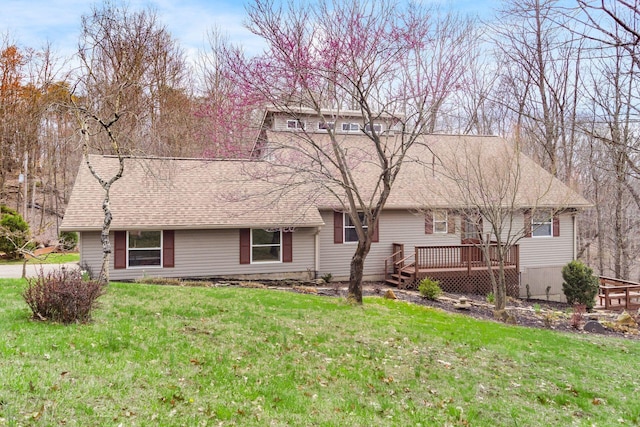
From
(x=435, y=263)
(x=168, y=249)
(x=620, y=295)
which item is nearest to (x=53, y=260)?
(x=168, y=249)

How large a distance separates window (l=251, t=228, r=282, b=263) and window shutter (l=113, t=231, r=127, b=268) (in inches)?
163

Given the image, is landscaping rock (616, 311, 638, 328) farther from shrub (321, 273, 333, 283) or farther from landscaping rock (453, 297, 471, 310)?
shrub (321, 273, 333, 283)

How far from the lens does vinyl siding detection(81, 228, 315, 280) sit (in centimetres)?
1461

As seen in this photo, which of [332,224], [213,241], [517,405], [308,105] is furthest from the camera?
[332,224]

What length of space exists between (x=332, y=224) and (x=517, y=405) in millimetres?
11599

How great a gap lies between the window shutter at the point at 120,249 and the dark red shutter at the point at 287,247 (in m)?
5.21

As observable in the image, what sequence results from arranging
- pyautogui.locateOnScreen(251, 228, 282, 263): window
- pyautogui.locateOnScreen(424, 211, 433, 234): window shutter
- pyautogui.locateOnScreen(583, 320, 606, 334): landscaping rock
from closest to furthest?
1. pyautogui.locateOnScreen(583, 320, 606, 334): landscaping rock
2. pyautogui.locateOnScreen(251, 228, 282, 263): window
3. pyautogui.locateOnScreen(424, 211, 433, 234): window shutter

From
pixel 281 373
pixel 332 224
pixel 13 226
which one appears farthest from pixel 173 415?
pixel 13 226

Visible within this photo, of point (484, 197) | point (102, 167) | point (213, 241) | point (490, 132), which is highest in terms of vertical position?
point (490, 132)

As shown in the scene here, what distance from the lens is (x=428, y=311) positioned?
11297 mm

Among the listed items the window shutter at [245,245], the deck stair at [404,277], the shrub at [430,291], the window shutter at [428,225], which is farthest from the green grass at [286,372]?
the window shutter at [428,225]

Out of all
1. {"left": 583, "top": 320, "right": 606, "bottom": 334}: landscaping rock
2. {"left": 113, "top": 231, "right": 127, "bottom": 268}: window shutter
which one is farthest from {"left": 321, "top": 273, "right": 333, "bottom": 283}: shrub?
{"left": 583, "top": 320, "right": 606, "bottom": 334}: landscaping rock

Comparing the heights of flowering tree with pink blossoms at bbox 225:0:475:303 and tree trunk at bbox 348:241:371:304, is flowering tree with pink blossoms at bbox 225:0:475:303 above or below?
above

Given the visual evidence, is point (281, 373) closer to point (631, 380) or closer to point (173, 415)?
point (173, 415)
